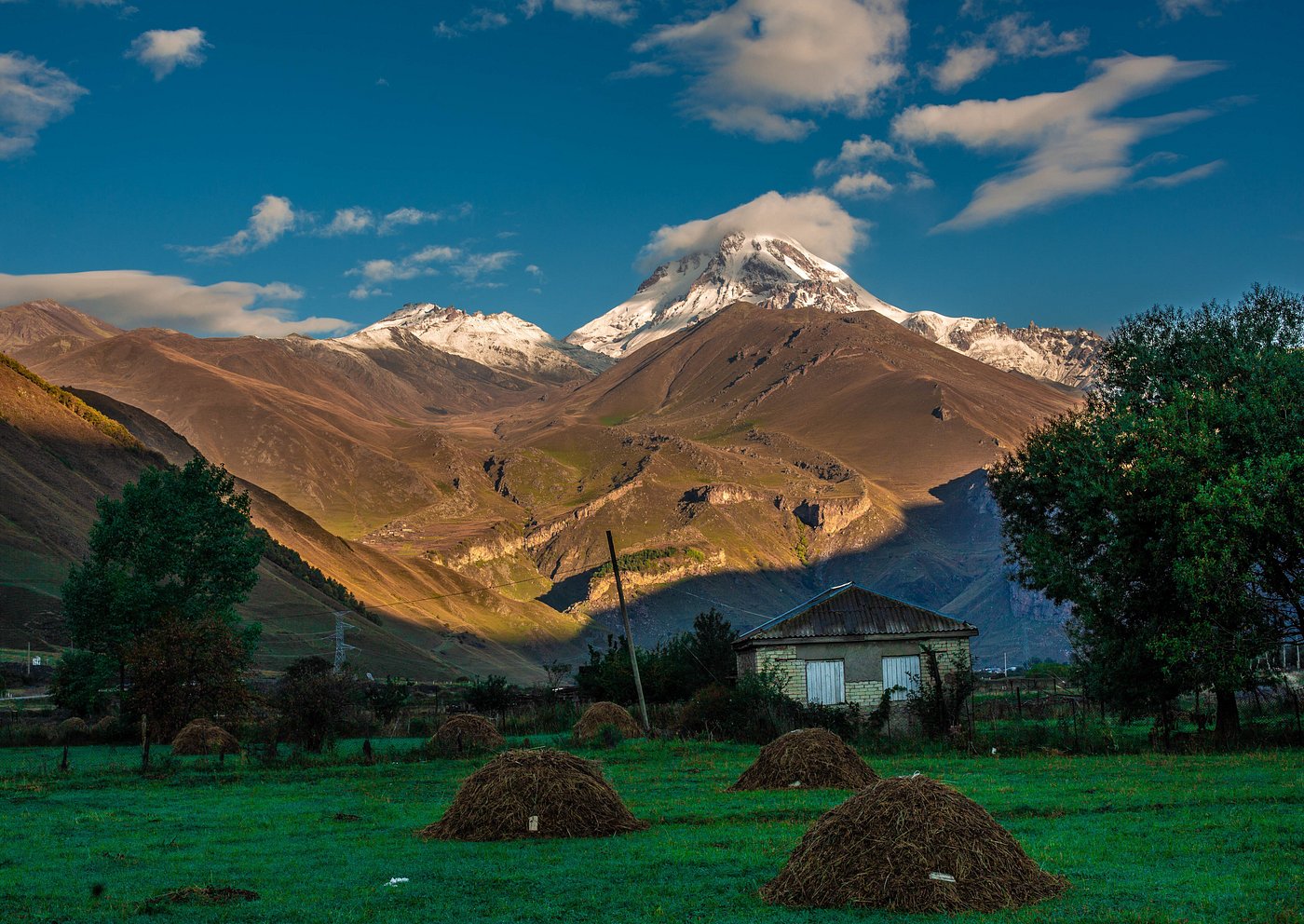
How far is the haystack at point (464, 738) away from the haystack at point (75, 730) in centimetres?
1804

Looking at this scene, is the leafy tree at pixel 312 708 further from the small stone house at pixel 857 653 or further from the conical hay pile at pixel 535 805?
the conical hay pile at pixel 535 805

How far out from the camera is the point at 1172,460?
32.6 meters

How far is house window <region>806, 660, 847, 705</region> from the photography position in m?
46.2

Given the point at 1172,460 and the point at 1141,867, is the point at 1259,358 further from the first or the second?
the point at 1141,867

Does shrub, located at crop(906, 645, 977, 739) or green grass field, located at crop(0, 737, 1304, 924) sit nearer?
green grass field, located at crop(0, 737, 1304, 924)

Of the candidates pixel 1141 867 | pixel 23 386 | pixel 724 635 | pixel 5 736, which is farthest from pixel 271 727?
pixel 23 386

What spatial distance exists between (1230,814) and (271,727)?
118 ft

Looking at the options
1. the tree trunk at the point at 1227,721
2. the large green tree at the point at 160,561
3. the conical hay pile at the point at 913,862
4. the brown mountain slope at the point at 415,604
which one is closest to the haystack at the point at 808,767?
the conical hay pile at the point at 913,862

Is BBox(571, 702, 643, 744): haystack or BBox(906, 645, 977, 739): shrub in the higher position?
BBox(906, 645, 977, 739): shrub

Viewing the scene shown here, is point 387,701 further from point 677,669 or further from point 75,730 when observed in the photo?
point 677,669

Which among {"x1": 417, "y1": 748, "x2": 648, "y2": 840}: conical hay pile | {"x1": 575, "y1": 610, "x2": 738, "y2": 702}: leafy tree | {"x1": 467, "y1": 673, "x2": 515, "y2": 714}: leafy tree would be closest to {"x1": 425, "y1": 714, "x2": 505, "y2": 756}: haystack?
{"x1": 575, "y1": 610, "x2": 738, "y2": 702}: leafy tree

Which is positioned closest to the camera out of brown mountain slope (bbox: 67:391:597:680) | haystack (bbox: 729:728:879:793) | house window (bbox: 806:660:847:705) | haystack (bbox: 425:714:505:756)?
haystack (bbox: 729:728:879:793)

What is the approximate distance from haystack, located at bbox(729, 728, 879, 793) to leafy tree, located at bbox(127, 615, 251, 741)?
2088cm

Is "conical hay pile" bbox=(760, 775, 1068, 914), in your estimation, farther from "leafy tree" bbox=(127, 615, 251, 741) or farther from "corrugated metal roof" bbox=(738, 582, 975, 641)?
"corrugated metal roof" bbox=(738, 582, 975, 641)
